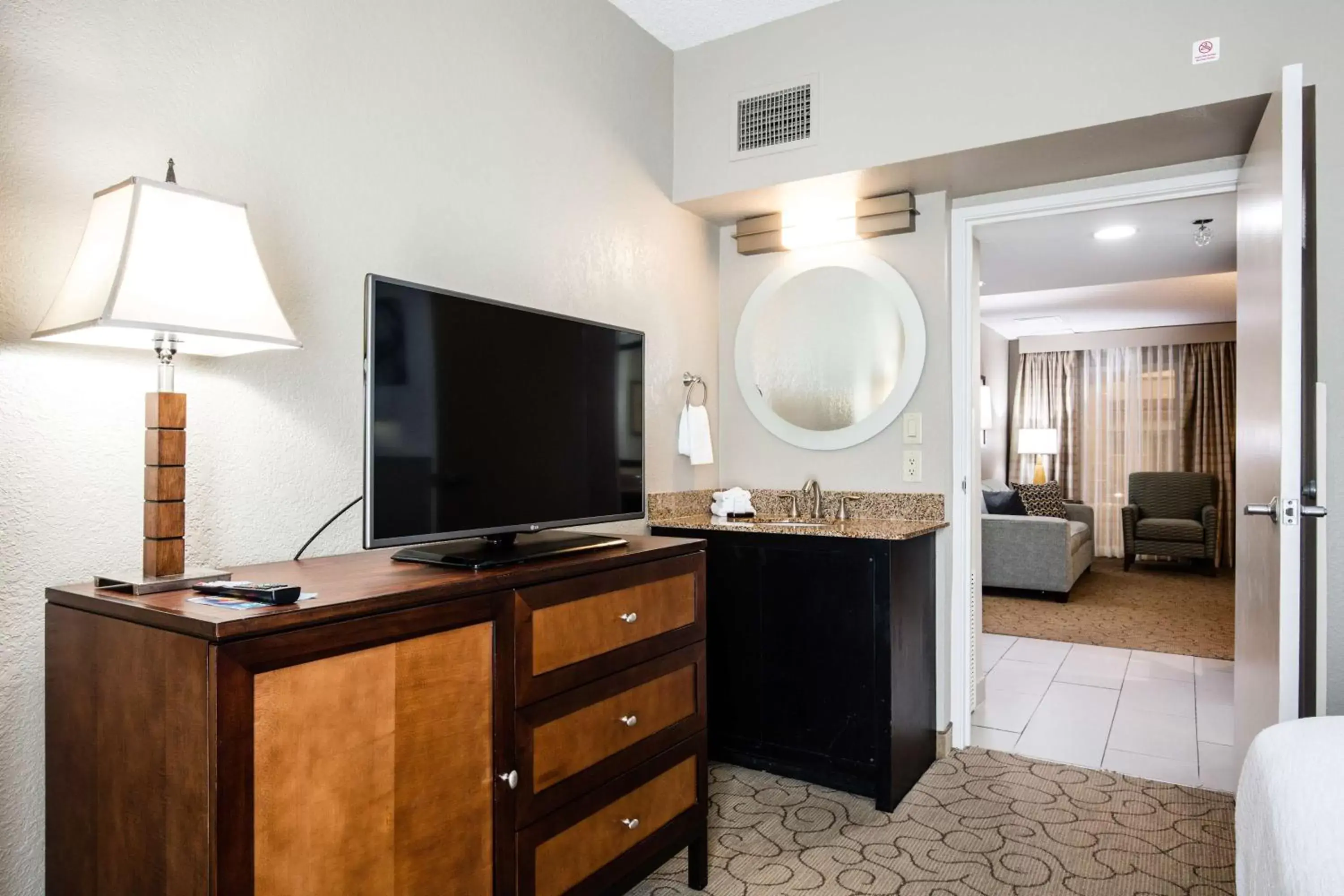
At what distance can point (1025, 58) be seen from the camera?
2.53 metres

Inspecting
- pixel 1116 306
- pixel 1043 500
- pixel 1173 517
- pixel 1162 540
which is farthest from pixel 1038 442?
pixel 1116 306

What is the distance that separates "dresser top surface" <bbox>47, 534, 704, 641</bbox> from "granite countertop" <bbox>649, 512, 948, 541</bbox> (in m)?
0.88

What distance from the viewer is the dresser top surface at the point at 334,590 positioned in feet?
3.71

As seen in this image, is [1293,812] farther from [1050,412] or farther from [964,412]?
[1050,412]

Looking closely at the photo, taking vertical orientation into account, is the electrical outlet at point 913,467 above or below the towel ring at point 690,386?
below

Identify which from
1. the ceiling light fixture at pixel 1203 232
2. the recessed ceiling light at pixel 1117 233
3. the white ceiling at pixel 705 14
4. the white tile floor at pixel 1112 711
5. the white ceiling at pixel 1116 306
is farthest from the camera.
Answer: the white ceiling at pixel 1116 306

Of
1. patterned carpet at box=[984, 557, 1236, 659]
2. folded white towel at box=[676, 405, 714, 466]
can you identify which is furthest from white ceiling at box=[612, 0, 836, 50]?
patterned carpet at box=[984, 557, 1236, 659]

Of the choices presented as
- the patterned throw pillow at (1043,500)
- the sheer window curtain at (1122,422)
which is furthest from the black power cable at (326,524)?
the sheer window curtain at (1122,422)

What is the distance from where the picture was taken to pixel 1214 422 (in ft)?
26.4

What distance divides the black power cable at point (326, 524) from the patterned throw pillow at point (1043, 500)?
22.2ft

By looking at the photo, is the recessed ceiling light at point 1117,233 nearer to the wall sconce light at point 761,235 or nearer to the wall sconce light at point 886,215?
the wall sconce light at point 886,215

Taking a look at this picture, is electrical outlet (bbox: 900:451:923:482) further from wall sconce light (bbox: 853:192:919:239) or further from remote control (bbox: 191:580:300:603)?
remote control (bbox: 191:580:300:603)

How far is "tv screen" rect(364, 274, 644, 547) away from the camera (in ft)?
5.12

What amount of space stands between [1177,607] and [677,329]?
480cm
